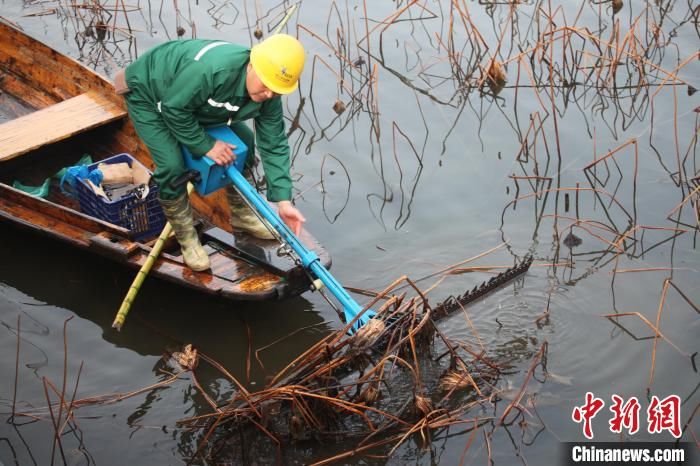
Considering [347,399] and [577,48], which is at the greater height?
[577,48]

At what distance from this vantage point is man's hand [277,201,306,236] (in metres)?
5.30

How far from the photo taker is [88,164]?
6.77 metres

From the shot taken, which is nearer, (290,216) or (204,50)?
(204,50)

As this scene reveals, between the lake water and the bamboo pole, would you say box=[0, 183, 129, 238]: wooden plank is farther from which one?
the lake water

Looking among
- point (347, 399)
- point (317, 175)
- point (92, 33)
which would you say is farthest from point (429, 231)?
point (92, 33)

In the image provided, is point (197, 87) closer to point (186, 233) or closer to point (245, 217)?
point (186, 233)

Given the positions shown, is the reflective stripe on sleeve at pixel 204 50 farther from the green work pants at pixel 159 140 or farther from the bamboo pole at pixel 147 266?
the bamboo pole at pixel 147 266

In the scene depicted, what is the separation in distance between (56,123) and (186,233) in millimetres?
1937

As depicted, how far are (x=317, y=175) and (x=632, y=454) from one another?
3.81 m

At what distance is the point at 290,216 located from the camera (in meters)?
5.34

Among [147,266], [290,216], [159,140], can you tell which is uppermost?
[159,140]

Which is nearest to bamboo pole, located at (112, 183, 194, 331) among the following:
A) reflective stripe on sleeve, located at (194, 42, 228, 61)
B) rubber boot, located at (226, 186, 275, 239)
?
rubber boot, located at (226, 186, 275, 239)

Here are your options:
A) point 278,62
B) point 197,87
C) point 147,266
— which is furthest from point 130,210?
point 278,62

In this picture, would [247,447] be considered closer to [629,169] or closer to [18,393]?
[18,393]
